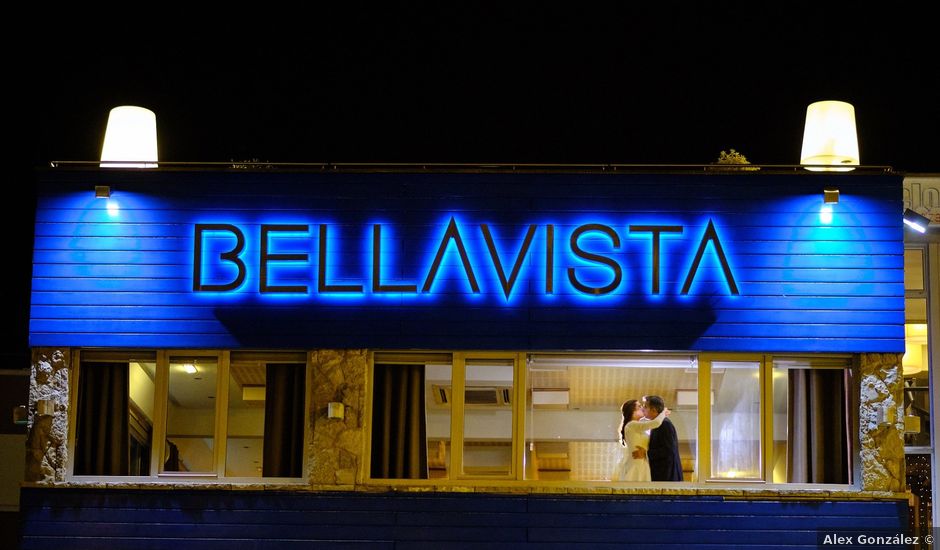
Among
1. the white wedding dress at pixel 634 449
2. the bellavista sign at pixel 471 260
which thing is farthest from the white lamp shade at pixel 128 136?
the white wedding dress at pixel 634 449

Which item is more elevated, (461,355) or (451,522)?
(461,355)

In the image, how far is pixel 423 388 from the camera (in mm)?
14219

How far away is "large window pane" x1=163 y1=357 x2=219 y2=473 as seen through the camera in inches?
559

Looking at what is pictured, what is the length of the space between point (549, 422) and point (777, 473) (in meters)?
2.54

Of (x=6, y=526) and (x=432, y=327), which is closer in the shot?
(x=432, y=327)

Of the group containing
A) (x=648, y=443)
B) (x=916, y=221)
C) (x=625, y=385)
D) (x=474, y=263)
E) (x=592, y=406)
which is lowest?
(x=648, y=443)

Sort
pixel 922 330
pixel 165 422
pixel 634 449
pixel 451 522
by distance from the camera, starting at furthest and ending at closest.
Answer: pixel 922 330
pixel 165 422
pixel 634 449
pixel 451 522

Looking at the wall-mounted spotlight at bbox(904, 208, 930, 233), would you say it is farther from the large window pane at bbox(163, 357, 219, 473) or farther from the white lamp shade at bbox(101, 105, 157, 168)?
the white lamp shade at bbox(101, 105, 157, 168)

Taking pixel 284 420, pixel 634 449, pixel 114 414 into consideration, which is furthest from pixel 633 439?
pixel 114 414

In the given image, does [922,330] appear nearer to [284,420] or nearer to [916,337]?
[916,337]

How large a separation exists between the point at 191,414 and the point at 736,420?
599 centimetres

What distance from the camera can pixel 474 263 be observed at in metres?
14.2

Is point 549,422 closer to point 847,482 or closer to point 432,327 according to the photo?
point 432,327

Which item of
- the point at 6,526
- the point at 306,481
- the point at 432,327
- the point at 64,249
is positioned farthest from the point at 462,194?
the point at 6,526
